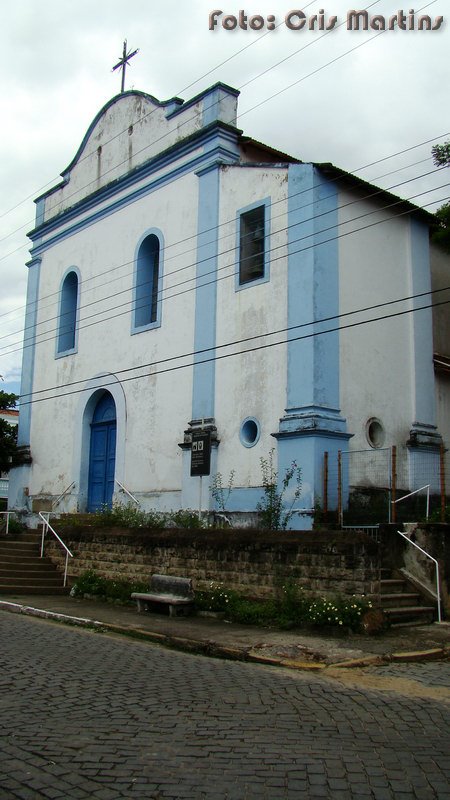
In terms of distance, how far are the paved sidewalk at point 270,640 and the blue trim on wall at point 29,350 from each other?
11214 mm

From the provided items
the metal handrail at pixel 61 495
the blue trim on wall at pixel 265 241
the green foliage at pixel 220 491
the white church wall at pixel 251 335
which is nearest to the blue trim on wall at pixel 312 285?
the white church wall at pixel 251 335

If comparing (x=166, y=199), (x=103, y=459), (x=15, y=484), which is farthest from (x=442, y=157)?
(x=15, y=484)

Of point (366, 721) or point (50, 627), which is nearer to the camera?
point (366, 721)

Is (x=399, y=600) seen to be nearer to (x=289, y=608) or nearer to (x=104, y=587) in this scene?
(x=289, y=608)

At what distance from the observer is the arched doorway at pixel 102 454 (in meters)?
19.8

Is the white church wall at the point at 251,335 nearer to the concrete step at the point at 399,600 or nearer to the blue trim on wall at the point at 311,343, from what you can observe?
the blue trim on wall at the point at 311,343

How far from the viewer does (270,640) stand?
9.65 metres

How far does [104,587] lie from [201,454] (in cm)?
326

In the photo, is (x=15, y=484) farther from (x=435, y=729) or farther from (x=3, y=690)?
(x=435, y=729)

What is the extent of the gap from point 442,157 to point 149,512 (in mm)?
9534

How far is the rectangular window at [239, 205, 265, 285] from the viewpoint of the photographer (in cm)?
1620

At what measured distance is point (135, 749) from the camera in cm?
516

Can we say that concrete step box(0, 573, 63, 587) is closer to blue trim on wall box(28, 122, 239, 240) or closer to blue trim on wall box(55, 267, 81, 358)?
blue trim on wall box(55, 267, 81, 358)

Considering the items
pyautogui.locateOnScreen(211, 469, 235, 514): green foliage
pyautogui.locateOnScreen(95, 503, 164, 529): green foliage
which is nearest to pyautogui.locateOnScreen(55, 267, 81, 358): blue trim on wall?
pyautogui.locateOnScreen(95, 503, 164, 529): green foliage
